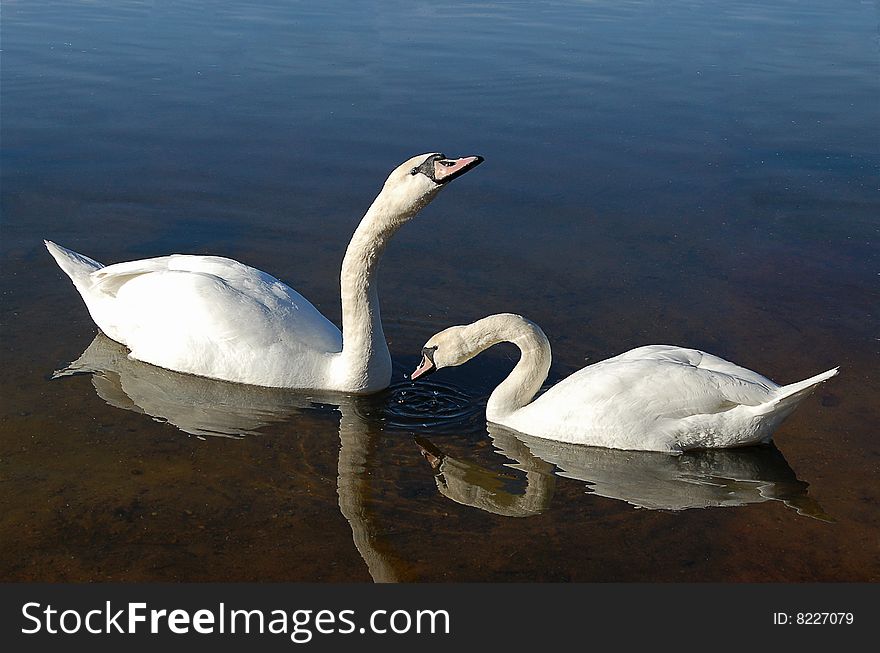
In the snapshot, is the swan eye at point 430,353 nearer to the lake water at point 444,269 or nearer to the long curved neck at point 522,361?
the long curved neck at point 522,361

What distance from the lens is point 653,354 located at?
7574mm

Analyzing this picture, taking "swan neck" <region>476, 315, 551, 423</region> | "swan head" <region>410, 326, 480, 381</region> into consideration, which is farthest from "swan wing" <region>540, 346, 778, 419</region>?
"swan head" <region>410, 326, 480, 381</region>

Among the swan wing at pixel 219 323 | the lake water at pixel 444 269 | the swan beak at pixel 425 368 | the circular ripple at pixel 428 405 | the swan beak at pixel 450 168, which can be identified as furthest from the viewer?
the swan wing at pixel 219 323

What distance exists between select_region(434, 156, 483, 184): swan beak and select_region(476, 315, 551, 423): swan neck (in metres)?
1.12

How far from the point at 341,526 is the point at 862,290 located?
20.2 feet

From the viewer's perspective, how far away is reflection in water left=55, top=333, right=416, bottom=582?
283 inches

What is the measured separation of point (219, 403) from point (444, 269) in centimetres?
314

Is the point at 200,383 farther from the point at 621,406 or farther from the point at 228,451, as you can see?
the point at 621,406

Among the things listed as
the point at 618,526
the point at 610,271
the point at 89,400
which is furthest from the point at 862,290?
the point at 89,400

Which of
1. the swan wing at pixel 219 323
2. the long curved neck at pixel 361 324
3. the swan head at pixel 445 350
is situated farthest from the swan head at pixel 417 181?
the swan wing at pixel 219 323

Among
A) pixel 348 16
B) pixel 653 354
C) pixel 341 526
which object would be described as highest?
pixel 348 16

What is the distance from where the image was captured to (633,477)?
698 cm

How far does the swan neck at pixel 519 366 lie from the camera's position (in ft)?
24.9

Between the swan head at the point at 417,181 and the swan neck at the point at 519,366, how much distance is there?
0.99 meters
